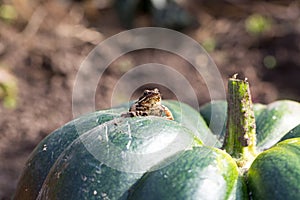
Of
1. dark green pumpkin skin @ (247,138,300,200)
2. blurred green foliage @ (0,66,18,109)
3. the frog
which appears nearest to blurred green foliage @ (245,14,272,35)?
blurred green foliage @ (0,66,18,109)

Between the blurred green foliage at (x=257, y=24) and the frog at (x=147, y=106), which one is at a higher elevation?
the blurred green foliage at (x=257, y=24)

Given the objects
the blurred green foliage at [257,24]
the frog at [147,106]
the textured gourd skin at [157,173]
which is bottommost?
the textured gourd skin at [157,173]

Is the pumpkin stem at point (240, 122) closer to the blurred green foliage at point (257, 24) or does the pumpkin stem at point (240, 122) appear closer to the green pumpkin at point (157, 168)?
the green pumpkin at point (157, 168)

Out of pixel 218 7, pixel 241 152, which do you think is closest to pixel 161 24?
pixel 218 7

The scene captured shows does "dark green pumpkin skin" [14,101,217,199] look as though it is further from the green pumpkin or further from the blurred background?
the blurred background

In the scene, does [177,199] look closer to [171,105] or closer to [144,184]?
[144,184]

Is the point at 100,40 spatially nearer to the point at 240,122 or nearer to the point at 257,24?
the point at 257,24

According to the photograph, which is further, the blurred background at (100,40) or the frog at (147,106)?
the blurred background at (100,40)

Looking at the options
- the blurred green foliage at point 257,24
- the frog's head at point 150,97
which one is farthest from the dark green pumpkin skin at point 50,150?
the blurred green foliage at point 257,24
